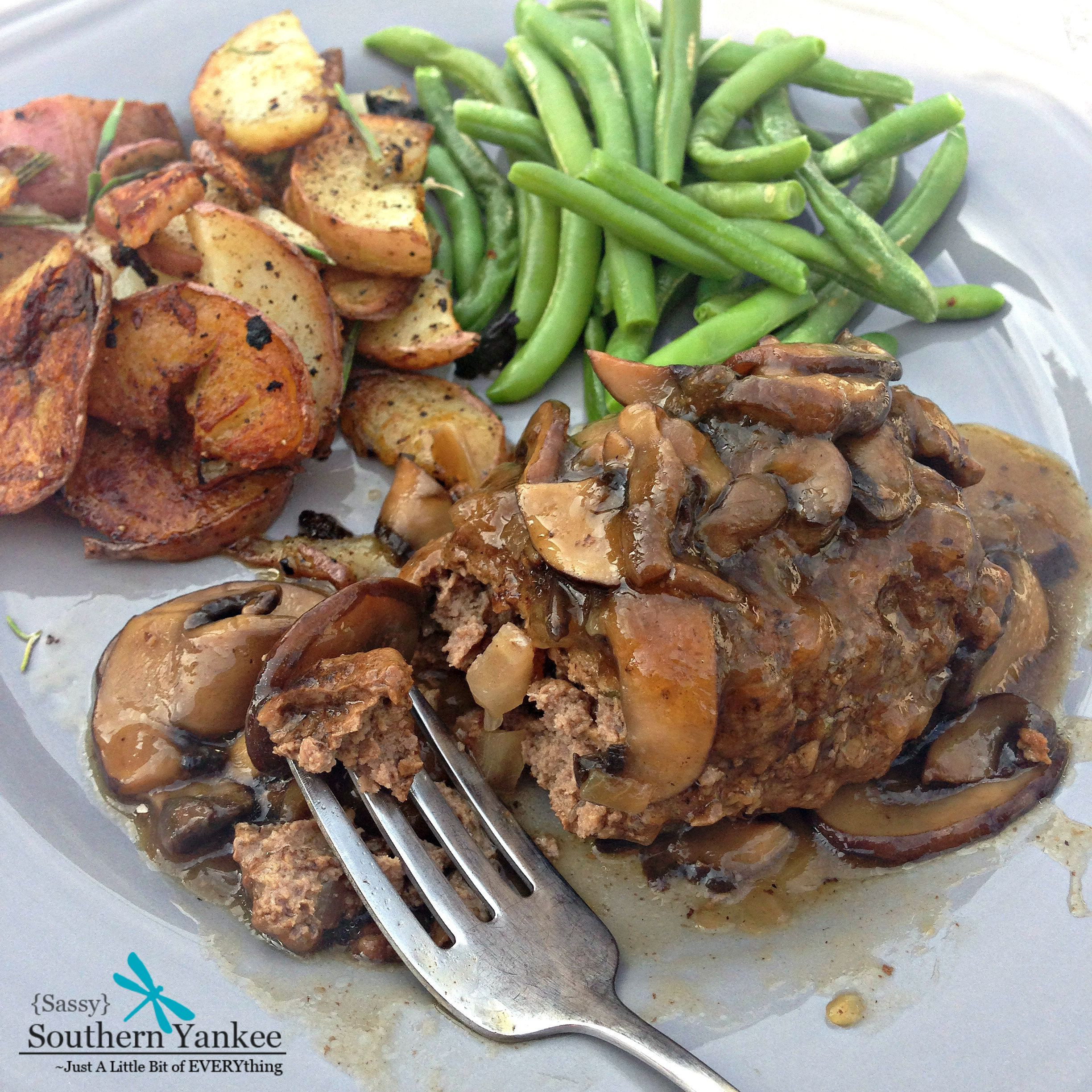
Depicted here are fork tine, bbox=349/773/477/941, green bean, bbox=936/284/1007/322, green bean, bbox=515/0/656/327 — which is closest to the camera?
fork tine, bbox=349/773/477/941

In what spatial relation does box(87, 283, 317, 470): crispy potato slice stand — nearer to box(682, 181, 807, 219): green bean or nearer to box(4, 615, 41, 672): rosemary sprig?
box(4, 615, 41, 672): rosemary sprig

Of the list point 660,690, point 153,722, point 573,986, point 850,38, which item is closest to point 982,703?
point 660,690

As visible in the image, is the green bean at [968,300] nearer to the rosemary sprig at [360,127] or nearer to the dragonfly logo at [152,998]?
the rosemary sprig at [360,127]

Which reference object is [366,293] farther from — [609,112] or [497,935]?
[497,935]

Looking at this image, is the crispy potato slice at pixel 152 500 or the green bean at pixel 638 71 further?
the green bean at pixel 638 71

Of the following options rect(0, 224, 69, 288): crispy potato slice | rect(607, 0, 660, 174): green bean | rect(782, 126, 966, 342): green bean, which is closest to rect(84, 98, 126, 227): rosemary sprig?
rect(0, 224, 69, 288): crispy potato slice

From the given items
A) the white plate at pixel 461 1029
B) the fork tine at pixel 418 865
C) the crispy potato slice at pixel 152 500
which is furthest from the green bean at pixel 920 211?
the fork tine at pixel 418 865
